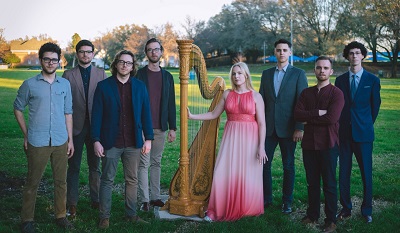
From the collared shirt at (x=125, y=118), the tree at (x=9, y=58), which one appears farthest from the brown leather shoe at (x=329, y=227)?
the tree at (x=9, y=58)

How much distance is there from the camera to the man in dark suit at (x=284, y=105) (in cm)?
540

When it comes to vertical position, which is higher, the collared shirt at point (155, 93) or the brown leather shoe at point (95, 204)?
the collared shirt at point (155, 93)

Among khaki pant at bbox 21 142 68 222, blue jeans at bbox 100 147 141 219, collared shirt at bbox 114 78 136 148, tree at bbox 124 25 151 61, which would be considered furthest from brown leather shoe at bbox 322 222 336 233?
tree at bbox 124 25 151 61

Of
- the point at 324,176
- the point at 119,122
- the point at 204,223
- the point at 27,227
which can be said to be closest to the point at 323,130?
the point at 324,176

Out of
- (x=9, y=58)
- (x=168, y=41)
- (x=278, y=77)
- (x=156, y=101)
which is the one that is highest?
(x=168, y=41)

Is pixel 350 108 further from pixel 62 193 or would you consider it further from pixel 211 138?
pixel 62 193

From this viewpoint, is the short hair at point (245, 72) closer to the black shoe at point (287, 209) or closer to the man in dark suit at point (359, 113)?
the man in dark suit at point (359, 113)

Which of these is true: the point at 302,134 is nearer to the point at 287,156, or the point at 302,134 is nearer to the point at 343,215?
the point at 287,156

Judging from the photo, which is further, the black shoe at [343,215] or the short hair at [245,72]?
the black shoe at [343,215]

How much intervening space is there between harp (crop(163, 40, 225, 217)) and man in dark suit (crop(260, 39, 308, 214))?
63 cm

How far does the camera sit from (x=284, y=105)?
5.43 meters

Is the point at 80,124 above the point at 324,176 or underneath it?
above

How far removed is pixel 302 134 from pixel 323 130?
608 mm

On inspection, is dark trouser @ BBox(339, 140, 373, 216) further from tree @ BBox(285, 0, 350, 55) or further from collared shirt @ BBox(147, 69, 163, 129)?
tree @ BBox(285, 0, 350, 55)
